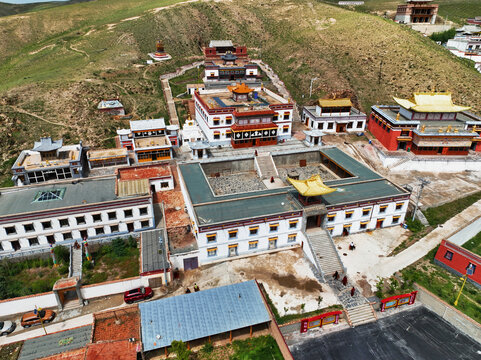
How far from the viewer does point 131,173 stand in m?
56.9

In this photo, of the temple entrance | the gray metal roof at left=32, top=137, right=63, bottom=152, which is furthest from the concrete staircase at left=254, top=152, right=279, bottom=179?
the gray metal roof at left=32, top=137, right=63, bottom=152

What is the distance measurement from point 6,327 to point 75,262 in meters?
9.95

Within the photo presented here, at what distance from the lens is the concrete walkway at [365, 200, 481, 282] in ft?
131

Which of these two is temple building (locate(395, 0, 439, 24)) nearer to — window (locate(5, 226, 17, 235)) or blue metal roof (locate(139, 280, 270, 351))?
blue metal roof (locate(139, 280, 270, 351))

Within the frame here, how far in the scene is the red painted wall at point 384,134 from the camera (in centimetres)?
6750

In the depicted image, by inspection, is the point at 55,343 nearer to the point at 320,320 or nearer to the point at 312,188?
the point at 320,320

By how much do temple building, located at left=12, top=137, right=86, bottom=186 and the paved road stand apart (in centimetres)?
4984

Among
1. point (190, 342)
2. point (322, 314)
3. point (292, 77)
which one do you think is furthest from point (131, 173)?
point (292, 77)

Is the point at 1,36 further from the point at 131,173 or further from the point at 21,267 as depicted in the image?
the point at 21,267

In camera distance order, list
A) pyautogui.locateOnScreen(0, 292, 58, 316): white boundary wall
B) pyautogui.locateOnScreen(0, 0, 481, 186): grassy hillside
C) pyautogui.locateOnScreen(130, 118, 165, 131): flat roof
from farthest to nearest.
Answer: pyautogui.locateOnScreen(0, 0, 481, 186): grassy hillside
pyautogui.locateOnScreen(130, 118, 165, 131): flat roof
pyautogui.locateOnScreen(0, 292, 58, 316): white boundary wall

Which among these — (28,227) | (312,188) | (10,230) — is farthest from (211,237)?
(10,230)

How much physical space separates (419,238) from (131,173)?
156 feet

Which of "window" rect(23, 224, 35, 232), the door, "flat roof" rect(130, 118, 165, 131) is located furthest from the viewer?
"flat roof" rect(130, 118, 165, 131)

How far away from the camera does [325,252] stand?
136ft
